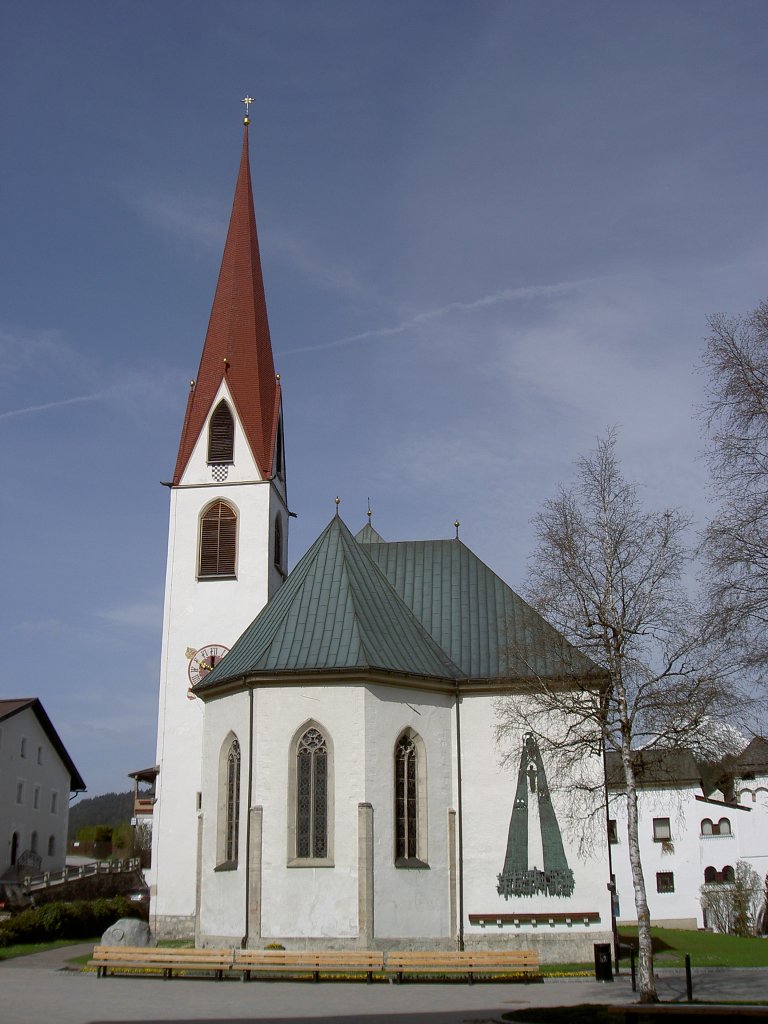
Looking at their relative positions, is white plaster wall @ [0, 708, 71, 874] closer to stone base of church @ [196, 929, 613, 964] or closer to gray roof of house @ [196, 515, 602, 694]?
gray roof of house @ [196, 515, 602, 694]

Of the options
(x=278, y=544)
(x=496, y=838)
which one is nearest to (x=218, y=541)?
(x=278, y=544)

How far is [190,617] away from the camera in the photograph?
34.4 meters

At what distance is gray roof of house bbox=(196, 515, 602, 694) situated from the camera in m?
26.3

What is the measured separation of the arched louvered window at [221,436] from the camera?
36.1m

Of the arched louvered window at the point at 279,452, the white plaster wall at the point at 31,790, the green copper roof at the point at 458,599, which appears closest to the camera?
the green copper roof at the point at 458,599

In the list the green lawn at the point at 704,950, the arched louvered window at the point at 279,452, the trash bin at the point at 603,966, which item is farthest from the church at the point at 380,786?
the arched louvered window at the point at 279,452

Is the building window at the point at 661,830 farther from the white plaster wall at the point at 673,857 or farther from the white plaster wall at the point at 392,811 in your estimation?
the white plaster wall at the point at 392,811

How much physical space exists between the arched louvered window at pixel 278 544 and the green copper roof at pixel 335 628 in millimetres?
5767

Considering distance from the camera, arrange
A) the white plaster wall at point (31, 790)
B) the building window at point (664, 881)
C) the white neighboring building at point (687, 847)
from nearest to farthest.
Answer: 1. the white neighboring building at point (687, 847)
2. the white plaster wall at point (31, 790)
3. the building window at point (664, 881)

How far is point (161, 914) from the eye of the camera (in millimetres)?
31469

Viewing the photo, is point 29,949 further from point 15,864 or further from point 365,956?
point 15,864

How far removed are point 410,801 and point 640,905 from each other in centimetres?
870

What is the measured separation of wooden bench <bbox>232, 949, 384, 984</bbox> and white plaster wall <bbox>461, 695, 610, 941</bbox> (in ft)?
16.8

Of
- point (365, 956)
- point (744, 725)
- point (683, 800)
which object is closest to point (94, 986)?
point (365, 956)
